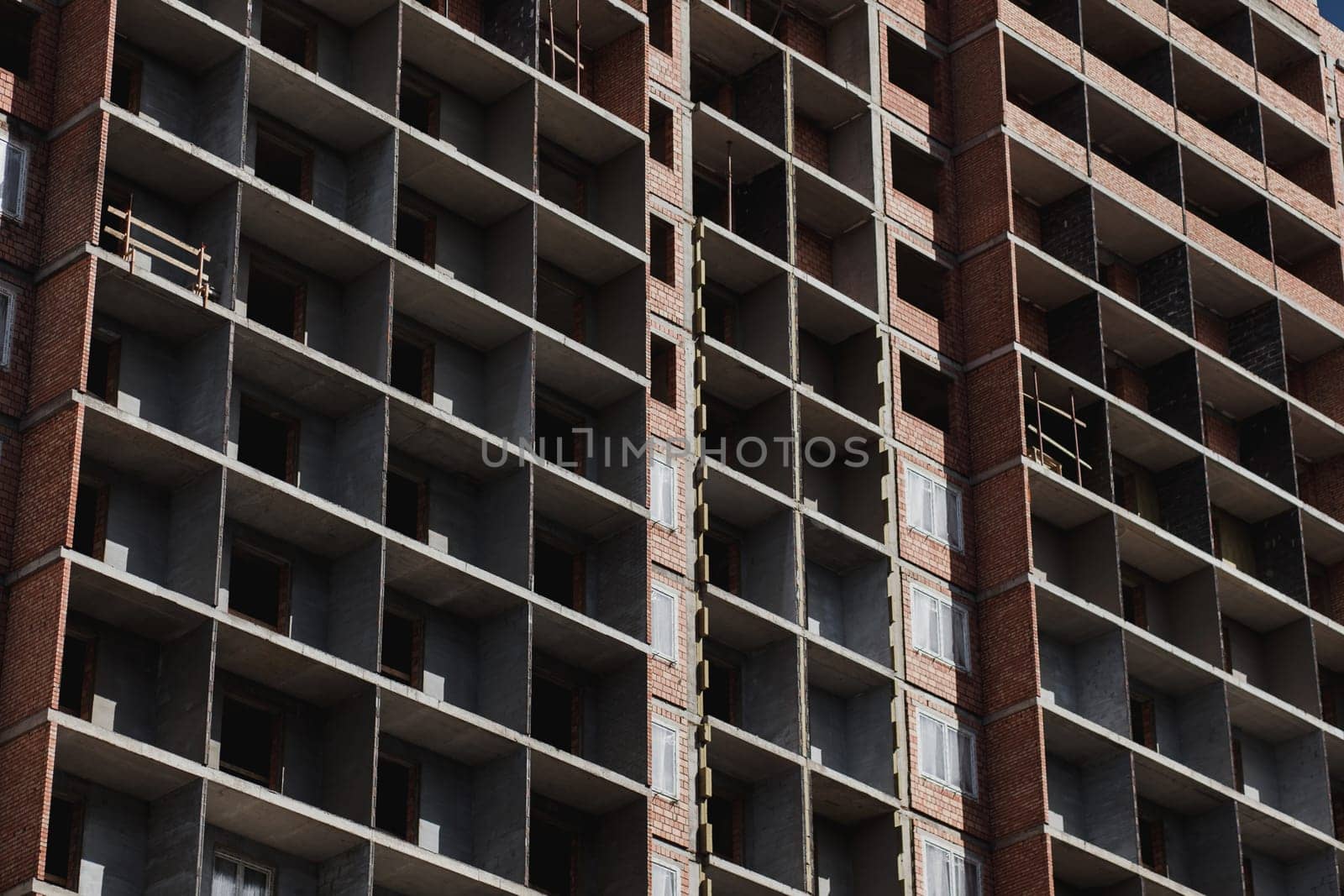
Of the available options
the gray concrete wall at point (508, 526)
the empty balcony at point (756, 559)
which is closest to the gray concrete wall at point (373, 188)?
the gray concrete wall at point (508, 526)

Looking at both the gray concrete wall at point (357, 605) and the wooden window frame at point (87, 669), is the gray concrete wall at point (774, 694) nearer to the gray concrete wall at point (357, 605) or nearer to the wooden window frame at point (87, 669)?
the gray concrete wall at point (357, 605)

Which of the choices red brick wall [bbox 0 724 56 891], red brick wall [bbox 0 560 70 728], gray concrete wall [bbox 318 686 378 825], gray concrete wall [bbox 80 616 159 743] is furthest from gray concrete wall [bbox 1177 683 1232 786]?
red brick wall [bbox 0 724 56 891]

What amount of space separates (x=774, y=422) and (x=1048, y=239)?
1395 centimetres

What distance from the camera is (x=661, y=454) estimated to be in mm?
64312

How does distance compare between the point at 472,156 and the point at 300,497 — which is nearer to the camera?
the point at 300,497

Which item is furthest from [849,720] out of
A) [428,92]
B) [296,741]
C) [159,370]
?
[159,370]

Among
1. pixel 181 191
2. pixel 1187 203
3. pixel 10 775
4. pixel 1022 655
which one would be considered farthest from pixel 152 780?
pixel 1187 203

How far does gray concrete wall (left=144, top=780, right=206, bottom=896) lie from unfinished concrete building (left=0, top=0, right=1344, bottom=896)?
9 cm

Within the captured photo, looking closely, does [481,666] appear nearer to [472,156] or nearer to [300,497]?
[300,497]

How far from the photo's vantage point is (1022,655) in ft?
224

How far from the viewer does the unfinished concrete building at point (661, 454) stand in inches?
2120

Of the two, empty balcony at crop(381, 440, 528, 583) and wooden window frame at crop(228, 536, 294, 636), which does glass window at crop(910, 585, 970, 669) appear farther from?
wooden window frame at crop(228, 536, 294, 636)

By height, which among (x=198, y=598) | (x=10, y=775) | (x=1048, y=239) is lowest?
(x=10, y=775)

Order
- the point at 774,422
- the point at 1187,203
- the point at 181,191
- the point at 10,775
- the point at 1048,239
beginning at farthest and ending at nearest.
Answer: the point at 1187,203
the point at 1048,239
the point at 774,422
the point at 181,191
the point at 10,775
